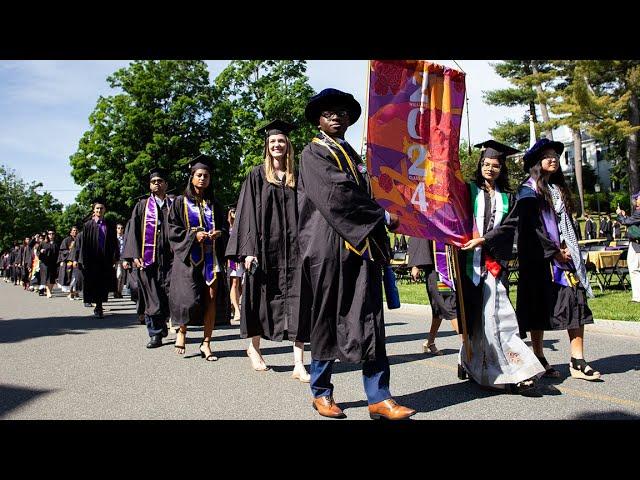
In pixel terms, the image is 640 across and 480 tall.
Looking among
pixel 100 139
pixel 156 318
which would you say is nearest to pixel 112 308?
pixel 156 318

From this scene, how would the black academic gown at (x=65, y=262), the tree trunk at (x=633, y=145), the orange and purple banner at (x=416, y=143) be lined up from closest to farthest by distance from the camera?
the orange and purple banner at (x=416, y=143)
the black academic gown at (x=65, y=262)
the tree trunk at (x=633, y=145)

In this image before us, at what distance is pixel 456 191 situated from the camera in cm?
501

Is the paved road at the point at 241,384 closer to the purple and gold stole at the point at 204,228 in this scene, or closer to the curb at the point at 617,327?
the curb at the point at 617,327

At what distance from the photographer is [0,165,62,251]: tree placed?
64.9 meters

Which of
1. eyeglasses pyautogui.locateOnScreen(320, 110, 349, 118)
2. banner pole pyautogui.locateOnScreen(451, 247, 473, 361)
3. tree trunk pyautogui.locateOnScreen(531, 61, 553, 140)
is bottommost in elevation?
banner pole pyautogui.locateOnScreen(451, 247, 473, 361)

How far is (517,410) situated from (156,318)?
5242mm

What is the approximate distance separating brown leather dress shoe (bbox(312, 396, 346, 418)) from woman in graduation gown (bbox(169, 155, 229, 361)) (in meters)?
2.78

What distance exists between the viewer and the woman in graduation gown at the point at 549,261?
545 centimetres

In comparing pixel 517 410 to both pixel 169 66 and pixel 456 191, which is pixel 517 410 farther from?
pixel 169 66

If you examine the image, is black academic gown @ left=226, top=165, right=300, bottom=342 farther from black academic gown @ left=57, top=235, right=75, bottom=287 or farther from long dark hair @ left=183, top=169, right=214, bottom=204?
black academic gown @ left=57, top=235, right=75, bottom=287

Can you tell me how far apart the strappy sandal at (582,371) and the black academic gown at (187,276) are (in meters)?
3.98

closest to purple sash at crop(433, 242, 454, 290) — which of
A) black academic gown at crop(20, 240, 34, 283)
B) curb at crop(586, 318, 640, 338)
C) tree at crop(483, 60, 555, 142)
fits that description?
curb at crop(586, 318, 640, 338)

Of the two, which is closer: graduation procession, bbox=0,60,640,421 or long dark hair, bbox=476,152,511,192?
graduation procession, bbox=0,60,640,421

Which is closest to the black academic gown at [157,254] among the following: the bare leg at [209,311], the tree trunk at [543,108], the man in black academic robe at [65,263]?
Result: the bare leg at [209,311]
